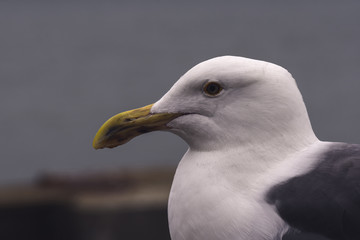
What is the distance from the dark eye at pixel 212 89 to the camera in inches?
49.3

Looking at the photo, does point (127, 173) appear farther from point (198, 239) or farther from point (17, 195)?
point (198, 239)

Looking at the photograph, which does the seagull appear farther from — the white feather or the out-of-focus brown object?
the out-of-focus brown object

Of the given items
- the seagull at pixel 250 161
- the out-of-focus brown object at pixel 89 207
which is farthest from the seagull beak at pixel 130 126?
the out-of-focus brown object at pixel 89 207

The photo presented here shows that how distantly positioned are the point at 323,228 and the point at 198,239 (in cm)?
25

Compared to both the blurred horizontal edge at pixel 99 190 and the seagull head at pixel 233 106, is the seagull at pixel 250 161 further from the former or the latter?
the blurred horizontal edge at pixel 99 190

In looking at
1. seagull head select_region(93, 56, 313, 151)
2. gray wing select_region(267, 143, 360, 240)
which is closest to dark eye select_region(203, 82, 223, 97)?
seagull head select_region(93, 56, 313, 151)

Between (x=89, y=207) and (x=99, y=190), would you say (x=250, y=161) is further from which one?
(x=99, y=190)

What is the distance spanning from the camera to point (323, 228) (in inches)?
43.8

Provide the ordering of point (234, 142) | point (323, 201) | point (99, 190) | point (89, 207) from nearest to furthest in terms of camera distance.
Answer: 1. point (323, 201)
2. point (234, 142)
3. point (89, 207)
4. point (99, 190)

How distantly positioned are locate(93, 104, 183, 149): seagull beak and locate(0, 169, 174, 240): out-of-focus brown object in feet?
7.64

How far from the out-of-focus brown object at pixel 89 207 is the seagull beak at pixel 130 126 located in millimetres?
2327

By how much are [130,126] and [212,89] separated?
0.21 metres

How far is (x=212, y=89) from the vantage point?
4.12 ft

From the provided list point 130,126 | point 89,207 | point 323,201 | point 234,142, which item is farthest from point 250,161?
point 89,207
